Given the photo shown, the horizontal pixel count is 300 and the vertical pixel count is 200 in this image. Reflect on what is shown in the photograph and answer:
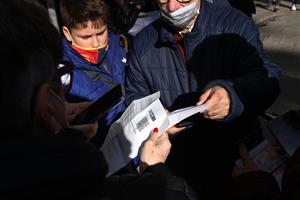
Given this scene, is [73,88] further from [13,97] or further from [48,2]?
[13,97]

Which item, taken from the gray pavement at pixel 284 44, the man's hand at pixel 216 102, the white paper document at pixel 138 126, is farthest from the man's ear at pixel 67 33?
the gray pavement at pixel 284 44

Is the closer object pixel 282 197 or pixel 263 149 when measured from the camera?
pixel 282 197

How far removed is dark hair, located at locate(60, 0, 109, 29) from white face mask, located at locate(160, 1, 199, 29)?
0.44 metres

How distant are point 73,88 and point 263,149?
0.92 meters

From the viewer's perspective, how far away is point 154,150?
4.75 ft

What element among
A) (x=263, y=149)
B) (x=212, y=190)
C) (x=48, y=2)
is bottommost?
(x=212, y=190)

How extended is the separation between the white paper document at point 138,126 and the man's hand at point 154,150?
0.05 meters

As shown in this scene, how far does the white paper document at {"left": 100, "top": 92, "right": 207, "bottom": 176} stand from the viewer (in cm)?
159

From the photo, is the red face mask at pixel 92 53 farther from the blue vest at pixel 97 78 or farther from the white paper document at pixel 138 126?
the white paper document at pixel 138 126

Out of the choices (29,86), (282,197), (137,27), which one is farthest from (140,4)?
(29,86)

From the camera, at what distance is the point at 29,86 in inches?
33.0

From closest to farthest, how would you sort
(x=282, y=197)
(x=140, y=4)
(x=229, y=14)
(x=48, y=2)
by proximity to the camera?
(x=282, y=197) → (x=229, y=14) → (x=48, y=2) → (x=140, y=4)

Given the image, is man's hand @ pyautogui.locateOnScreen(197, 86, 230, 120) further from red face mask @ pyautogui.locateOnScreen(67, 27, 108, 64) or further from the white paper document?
red face mask @ pyautogui.locateOnScreen(67, 27, 108, 64)

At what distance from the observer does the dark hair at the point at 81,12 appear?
2.25 metres
